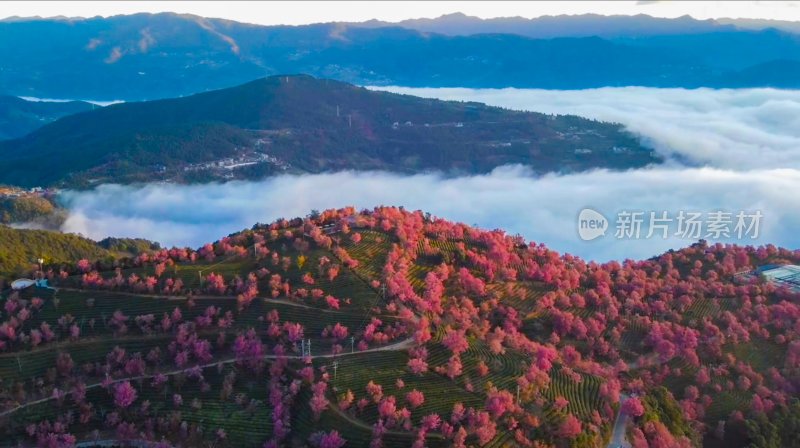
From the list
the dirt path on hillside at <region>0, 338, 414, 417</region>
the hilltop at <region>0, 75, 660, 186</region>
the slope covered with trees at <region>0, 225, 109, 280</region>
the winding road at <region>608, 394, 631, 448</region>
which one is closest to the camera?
the winding road at <region>608, 394, 631, 448</region>

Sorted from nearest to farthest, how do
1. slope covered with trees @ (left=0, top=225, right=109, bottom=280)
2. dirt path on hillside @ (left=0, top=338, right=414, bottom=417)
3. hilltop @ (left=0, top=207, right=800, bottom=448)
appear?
hilltop @ (left=0, top=207, right=800, bottom=448) < dirt path on hillside @ (left=0, top=338, right=414, bottom=417) < slope covered with trees @ (left=0, top=225, right=109, bottom=280)

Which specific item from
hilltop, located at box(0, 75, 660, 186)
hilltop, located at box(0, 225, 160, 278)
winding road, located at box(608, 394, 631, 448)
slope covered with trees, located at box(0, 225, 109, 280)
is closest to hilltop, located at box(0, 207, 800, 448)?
winding road, located at box(608, 394, 631, 448)

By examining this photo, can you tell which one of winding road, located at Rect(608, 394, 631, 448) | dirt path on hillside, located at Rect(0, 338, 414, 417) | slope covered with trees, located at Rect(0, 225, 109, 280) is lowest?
slope covered with trees, located at Rect(0, 225, 109, 280)

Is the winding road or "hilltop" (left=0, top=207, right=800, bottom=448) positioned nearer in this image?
"hilltop" (left=0, top=207, right=800, bottom=448)

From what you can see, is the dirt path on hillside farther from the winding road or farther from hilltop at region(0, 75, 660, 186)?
hilltop at region(0, 75, 660, 186)

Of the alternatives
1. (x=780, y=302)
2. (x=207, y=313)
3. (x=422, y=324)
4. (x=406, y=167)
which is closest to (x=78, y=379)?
(x=207, y=313)

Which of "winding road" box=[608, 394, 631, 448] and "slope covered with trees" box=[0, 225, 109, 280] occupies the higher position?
"winding road" box=[608, 394, 631, 448]

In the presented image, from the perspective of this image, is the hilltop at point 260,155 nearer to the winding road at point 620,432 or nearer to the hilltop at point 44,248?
the hilltop at point 44,248

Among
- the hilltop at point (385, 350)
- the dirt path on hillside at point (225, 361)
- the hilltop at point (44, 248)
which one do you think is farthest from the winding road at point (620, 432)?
the hilltop at point (44, 248)
